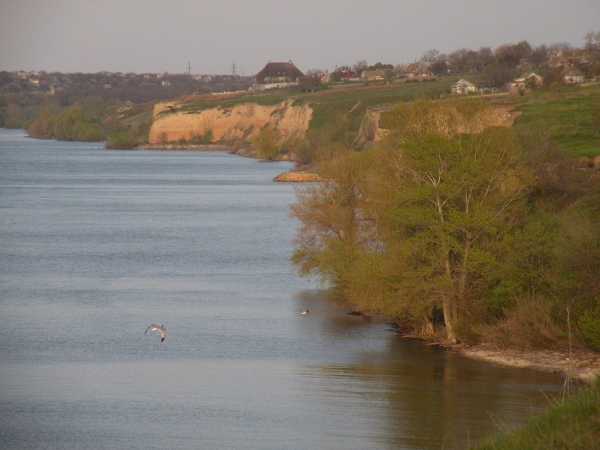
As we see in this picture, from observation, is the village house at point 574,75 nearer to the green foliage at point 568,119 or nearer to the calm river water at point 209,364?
the green foliage at point 568,119

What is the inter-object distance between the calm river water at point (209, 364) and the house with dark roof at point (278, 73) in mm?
131877

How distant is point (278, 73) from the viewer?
177875 mm

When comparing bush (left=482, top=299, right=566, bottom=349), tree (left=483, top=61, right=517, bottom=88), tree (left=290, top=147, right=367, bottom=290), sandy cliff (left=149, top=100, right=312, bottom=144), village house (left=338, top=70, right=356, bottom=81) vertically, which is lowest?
sandy cliff (left=149, top=100, right=312, bottom=144)

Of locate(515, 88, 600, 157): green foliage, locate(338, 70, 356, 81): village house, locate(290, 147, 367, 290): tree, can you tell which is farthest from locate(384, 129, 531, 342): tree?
locate(338, 70, 356, 81): village house

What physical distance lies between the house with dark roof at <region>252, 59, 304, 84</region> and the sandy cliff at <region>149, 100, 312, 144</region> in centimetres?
2787

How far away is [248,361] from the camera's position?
2373 centimetres

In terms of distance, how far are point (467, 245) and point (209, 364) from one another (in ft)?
28.5

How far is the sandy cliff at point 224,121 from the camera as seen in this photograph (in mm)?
125625

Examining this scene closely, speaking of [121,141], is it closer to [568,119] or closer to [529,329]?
[568,119]

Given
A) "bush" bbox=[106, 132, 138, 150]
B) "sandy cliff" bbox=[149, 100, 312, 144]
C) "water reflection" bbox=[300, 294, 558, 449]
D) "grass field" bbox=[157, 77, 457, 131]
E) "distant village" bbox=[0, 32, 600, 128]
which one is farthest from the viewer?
"bush" bbox=[106, 132, 138, 150]

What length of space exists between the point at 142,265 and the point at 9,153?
328ft

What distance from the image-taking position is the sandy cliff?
12562 cm

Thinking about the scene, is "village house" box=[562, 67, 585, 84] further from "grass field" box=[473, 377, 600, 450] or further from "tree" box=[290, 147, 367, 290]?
"grass field" box=[473, 377, 600, 450]

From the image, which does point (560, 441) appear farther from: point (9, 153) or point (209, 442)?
point (9, 153)
